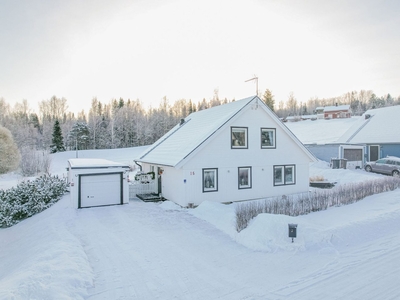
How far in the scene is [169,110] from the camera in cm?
6975

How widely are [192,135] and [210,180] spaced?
3.18m

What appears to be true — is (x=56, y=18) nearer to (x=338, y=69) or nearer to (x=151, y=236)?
(x=151, y=236)

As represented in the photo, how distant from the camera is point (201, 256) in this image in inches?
306

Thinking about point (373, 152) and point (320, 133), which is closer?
point (373, 152)

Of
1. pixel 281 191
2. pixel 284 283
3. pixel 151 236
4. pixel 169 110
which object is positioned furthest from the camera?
pixel 169 110

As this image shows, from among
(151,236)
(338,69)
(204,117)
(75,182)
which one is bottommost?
(151,236)

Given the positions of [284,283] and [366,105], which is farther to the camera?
[366,105]

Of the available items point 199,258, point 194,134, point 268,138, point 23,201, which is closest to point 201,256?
point 199,258

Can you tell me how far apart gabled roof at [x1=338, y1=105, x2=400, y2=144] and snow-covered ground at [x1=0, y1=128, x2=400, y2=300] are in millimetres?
18569

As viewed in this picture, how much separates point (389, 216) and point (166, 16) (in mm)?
13261

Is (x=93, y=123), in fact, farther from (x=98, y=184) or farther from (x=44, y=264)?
(x=44, y=264)

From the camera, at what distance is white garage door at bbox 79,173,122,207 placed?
46.6ft

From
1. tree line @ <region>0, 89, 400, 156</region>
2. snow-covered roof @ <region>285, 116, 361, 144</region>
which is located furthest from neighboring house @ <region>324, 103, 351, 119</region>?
snow-covered roof @ <region>285, 116, 361, 144</region>

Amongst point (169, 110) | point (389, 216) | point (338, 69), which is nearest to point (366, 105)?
point (169, 110)
